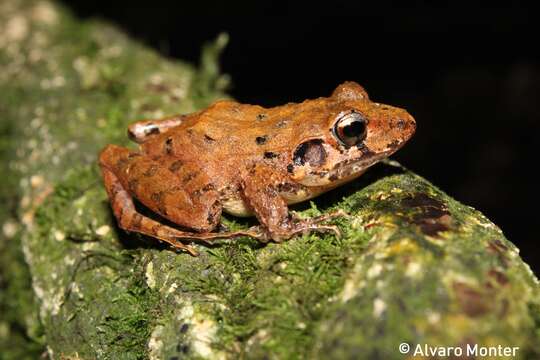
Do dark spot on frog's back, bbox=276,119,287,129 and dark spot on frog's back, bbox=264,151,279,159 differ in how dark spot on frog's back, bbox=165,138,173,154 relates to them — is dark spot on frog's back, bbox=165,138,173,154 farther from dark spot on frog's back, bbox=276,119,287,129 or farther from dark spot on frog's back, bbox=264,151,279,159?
dark spot on frog's back, bbox=276,119,287,129

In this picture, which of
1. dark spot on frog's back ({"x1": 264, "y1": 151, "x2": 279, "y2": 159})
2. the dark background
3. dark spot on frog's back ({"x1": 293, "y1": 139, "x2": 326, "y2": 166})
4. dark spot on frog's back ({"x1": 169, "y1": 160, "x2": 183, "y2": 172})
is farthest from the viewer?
the dark background

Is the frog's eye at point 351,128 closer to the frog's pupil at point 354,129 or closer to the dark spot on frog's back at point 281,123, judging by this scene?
the frog's pupil at point 354,129

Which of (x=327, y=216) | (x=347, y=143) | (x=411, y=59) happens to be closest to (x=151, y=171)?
(x=327, y=216)

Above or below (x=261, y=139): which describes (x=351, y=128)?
above

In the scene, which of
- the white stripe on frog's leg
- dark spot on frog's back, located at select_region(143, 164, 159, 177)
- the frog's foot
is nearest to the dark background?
the white stripe on frog's leg

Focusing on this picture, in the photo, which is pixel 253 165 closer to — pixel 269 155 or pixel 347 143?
pixel 269 155

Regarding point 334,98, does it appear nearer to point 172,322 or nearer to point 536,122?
point 172,322
